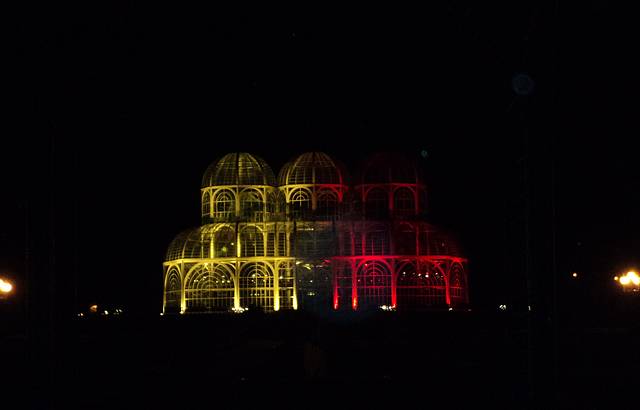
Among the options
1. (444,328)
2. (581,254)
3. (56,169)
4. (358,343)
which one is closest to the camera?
(56,169)

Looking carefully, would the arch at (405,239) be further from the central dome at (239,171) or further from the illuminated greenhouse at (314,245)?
the central dome at (239,171)

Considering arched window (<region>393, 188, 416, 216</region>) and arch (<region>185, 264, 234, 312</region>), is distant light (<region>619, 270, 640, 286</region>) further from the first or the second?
arch (<region>185, 264, 234, 312</region>)

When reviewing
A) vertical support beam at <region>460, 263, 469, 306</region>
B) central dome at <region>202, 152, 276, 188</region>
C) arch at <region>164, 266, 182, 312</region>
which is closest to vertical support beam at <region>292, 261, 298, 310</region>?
central dome at <region>202, 152, 276, 188</region>

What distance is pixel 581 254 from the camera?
2980 inches

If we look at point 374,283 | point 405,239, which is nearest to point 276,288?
point 374,283

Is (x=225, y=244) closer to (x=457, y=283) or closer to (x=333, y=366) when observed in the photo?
(x=457, y=283)

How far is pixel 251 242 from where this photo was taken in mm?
71688

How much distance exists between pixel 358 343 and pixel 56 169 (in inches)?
1266

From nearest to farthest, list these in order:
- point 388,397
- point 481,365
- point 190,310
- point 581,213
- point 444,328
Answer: point 388,397 → point 481,365 → point 444,328 → point 581,213 → point 190,310

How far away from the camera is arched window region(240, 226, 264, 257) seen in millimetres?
71500

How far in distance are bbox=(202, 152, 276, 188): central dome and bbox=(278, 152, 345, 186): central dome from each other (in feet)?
6.08

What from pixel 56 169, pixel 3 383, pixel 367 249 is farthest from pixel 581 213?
pixel 56 169

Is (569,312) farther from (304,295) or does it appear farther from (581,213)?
(304,295)

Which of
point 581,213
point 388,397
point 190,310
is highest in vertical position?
point 581,213
